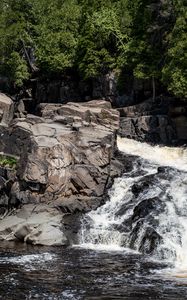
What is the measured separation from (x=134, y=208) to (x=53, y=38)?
4188cm

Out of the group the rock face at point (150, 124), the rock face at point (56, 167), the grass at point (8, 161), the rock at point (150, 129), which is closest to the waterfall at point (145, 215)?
the rock face at point (56, 167)

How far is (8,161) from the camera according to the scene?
42.8 metres

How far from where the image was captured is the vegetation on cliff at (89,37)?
5872 cm

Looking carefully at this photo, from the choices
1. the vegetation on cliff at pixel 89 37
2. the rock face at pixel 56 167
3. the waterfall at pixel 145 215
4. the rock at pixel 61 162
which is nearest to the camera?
the waterfall at pixel 145 215

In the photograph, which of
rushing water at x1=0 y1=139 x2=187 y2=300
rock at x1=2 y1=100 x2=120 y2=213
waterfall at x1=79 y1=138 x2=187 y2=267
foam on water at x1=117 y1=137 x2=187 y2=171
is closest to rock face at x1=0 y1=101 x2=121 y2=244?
rock at x1=2 y1=100 x2=120 y2=213

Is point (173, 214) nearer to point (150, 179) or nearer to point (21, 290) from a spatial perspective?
point (150, 179)

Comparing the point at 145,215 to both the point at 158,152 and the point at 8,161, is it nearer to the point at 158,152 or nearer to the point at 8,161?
the point at 8,161

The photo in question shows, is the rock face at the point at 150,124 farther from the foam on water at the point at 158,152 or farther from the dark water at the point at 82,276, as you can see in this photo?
the dark water at the point at 82,276

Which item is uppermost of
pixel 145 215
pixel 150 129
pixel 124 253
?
pixel 150 129

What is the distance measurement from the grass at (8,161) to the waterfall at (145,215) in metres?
9.02

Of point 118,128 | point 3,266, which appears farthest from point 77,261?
point 118,128

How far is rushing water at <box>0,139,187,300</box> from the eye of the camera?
21562 mm

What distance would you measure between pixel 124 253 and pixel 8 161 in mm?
17147

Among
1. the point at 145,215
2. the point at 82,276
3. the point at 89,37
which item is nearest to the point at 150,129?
the point at 89,37
